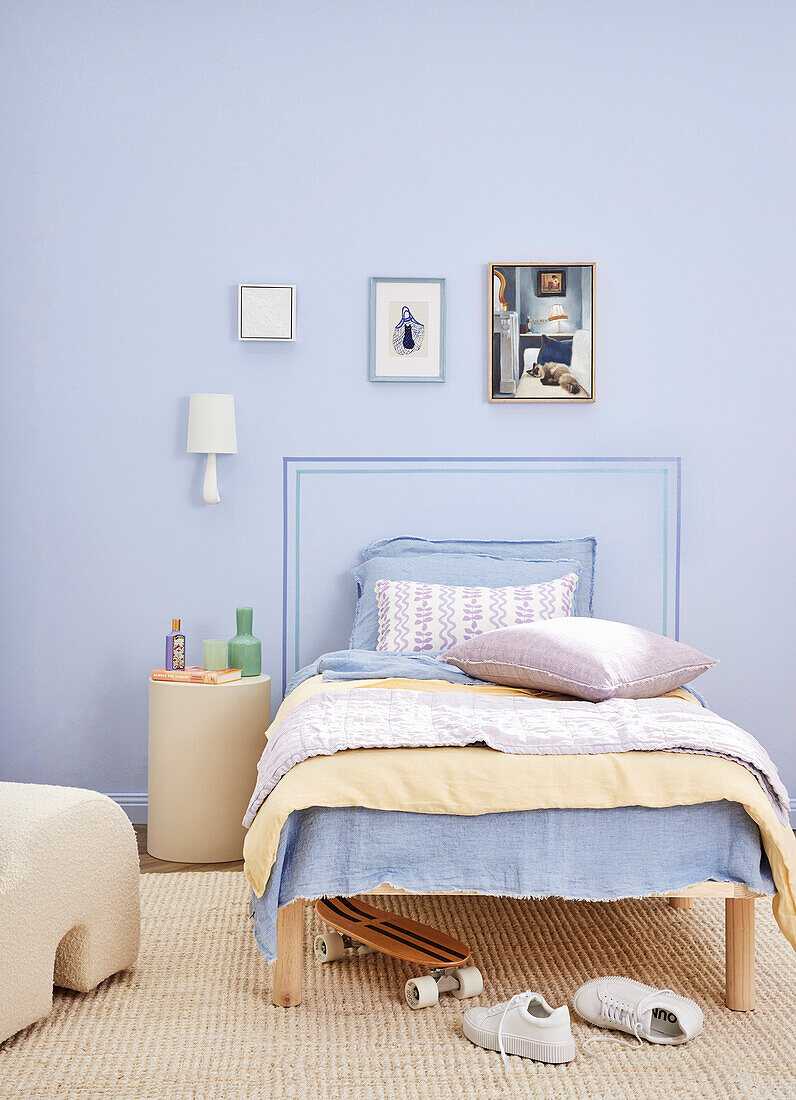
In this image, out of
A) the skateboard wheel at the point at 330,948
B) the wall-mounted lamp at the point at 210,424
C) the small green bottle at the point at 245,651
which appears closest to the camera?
the skateboard wheel at the point at 330,948

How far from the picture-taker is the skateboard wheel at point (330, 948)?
2.15 meters

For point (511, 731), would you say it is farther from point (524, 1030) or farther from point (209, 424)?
point (209, 424)

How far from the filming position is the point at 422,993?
193cm

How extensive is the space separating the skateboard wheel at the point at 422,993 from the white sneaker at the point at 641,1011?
284mm

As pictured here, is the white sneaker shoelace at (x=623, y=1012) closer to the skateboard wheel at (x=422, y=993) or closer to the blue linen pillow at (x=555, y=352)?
the skateboard wheel at (x=422, y=993)

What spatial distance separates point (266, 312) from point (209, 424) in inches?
18.6

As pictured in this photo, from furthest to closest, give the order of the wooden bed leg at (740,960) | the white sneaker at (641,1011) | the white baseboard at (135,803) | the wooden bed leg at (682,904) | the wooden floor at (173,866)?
1. the white baseboard at (135,803)
2. the wooden floor at (173,866)
3. the wooden bed leg at (682,904)
4. the wooden bed leg at (740,960)
5. the white sneaker at (641,1011)

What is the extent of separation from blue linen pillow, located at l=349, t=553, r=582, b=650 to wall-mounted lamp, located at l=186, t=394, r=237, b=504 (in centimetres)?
66

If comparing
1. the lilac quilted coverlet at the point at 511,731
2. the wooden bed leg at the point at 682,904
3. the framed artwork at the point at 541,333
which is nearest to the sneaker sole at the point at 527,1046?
the lilac quilted coverlet at the point at 511,731

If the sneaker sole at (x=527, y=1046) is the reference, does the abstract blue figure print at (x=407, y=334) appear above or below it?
above

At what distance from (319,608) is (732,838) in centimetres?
188

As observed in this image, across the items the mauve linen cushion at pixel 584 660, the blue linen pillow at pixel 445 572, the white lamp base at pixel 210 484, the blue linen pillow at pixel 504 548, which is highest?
the white lamp base at pixel 210 484

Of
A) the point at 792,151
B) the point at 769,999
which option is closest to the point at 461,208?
the point at 792,151

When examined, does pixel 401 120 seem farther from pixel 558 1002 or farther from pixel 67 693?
pixel 558 1002
